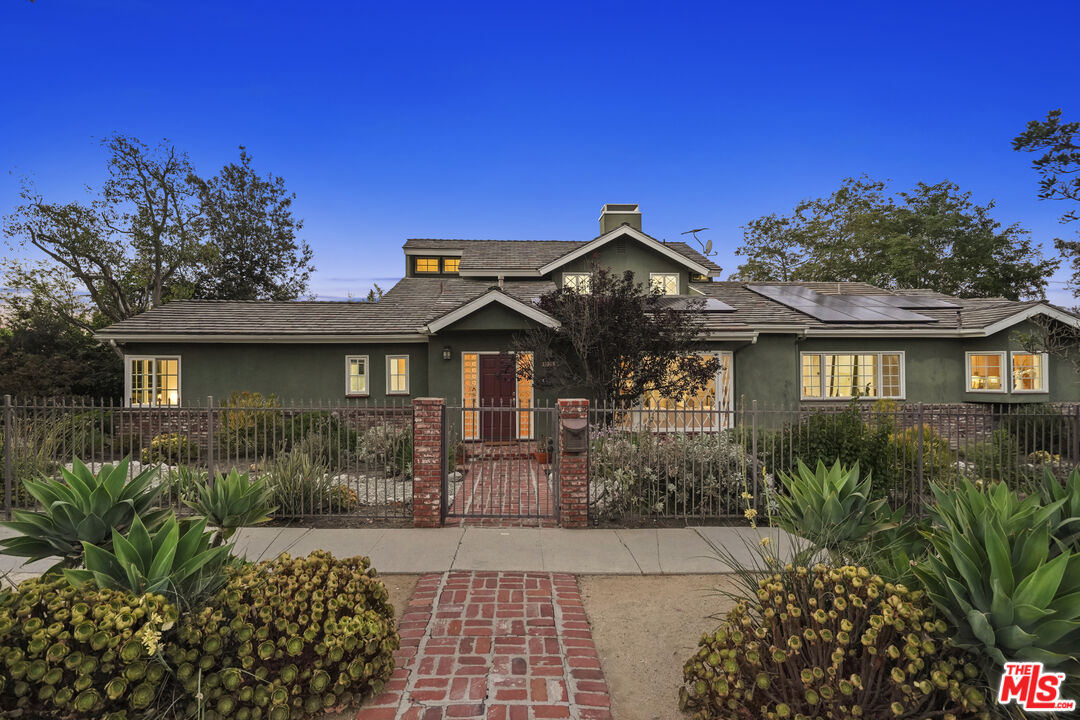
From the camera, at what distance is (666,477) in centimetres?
780

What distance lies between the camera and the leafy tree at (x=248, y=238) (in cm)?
3381

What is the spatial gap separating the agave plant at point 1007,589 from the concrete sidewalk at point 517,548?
9.27 feet

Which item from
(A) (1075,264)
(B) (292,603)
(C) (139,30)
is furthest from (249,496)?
(C) (139,30)

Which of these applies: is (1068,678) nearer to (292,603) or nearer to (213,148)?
(292,603)

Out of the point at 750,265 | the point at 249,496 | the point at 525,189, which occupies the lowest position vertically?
the point at 249,496

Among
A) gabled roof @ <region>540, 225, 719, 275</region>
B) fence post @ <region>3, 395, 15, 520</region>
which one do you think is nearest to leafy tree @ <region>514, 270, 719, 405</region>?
gabled roof @ <region>540, 225, 719, 275</region>

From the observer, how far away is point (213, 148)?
30.4 meters

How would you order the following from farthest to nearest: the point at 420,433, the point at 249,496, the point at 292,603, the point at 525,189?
the point at 525,189 < the point at 420,433 < the point at 249,496 < the point at 292,603

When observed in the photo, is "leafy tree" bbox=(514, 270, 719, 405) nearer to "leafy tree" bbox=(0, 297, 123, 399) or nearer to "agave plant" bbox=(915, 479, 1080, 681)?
"agave plant" bbox=(915, 479, 1080, 681)

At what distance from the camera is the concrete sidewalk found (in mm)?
5938

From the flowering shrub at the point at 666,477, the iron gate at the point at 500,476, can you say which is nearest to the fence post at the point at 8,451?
the iron gate at the point at 500,476

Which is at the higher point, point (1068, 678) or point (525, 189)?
point (525, 189)

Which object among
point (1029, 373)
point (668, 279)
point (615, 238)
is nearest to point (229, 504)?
point (615, 238)

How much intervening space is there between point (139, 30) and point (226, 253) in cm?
2599
